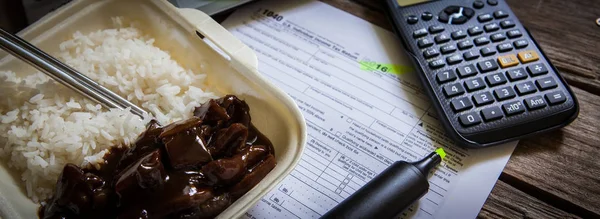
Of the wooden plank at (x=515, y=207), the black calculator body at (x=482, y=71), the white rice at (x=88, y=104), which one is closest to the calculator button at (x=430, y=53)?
the black calculator body at (x=482, y=71)

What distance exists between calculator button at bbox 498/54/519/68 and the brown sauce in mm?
387

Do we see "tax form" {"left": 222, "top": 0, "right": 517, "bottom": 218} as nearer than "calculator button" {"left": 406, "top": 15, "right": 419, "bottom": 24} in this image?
Yes

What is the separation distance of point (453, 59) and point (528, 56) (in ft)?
0.38

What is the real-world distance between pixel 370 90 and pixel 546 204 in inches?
11.5

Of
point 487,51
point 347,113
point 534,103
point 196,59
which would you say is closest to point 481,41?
point 487,51

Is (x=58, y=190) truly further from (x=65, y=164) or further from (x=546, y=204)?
(x=546, y=204)

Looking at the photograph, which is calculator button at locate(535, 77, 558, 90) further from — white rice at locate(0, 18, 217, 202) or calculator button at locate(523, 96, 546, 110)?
white rice at locate(0, 18, 217, 202)

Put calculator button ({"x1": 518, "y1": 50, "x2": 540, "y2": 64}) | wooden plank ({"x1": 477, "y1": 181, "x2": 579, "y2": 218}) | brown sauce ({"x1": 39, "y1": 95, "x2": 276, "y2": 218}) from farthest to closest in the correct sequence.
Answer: calculator button ({"x1": 518, "y1": 50, "x2": 540, "y2": 64}), wooden plank ({"x1": 477, "y1": 181, "x2": 579, "y2": 218}), brown sauce ({"x1": 39, "y1": 95, "x2": 276, "y2": 218})

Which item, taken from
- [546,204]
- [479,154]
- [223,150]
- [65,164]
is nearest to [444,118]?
[479,154]

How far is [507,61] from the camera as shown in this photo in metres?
0.74

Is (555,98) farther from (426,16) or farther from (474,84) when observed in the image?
(426,16)

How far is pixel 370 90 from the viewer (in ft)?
2.56

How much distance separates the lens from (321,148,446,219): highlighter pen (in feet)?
1.90

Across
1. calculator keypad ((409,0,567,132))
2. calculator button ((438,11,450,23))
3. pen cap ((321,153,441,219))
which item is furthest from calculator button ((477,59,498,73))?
pen cap ((321,153,441,219))
